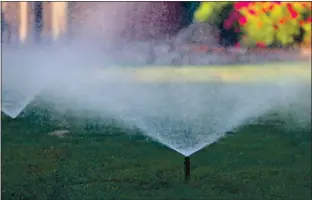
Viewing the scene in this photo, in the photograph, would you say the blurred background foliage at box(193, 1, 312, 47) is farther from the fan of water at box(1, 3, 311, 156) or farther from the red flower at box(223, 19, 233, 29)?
the fan of water at box(1, 3, 311, 156)

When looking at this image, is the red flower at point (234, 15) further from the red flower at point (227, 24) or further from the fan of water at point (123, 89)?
the fan of water at point (123, 89)

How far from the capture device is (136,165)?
423 centimetres

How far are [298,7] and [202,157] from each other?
3917 millimetres

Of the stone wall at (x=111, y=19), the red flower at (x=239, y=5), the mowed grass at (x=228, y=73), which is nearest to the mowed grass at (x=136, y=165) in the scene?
the stone wall at (x=111, y=19)

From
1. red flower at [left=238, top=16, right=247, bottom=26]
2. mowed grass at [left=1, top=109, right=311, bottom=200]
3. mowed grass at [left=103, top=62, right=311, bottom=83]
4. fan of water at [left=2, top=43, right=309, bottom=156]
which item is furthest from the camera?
red flower at [left=238, top=16, right=247, bottom=26]

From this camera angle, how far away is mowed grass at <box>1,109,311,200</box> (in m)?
3.68

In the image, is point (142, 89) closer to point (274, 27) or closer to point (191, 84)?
point (191, 84)

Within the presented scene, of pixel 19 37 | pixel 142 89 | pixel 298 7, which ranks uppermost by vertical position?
pixel 298 7

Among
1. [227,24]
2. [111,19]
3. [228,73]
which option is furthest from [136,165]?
[227,24]

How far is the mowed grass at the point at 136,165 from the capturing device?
368 centimetres

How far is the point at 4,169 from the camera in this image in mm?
4227

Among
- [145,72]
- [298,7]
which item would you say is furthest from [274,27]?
[145,72]

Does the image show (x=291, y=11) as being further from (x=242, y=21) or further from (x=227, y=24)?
(x=227, y=24)

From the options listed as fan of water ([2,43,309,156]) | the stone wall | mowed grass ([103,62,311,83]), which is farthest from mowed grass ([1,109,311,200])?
mowed grass ([103,62,311,83])
